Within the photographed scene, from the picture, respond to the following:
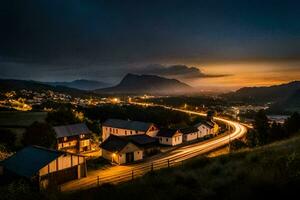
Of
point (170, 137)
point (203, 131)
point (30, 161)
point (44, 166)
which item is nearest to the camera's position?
point (44, 166)

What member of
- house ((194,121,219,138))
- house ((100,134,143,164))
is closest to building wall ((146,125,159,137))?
house ((194,121,219,138))

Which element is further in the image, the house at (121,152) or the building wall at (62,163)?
the house at (121,152)

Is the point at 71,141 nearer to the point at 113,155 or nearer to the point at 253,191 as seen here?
the point at 113,155

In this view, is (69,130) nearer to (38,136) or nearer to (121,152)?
(38,136)

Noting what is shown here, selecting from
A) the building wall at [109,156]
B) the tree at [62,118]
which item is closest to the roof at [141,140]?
the building wall at [109,156]

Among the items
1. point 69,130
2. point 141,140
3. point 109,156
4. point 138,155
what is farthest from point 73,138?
point 138,155

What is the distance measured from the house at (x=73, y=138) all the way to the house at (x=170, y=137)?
57.1 feet

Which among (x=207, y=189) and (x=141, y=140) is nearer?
(x=207, y=189)

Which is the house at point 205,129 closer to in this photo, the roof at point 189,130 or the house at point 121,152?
the roof at point 189,130

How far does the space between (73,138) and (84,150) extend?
13.0 feet

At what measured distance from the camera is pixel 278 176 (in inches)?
327

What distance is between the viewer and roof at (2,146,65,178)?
105ft

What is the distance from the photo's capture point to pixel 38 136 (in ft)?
156

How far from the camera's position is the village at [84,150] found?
32.8 m
